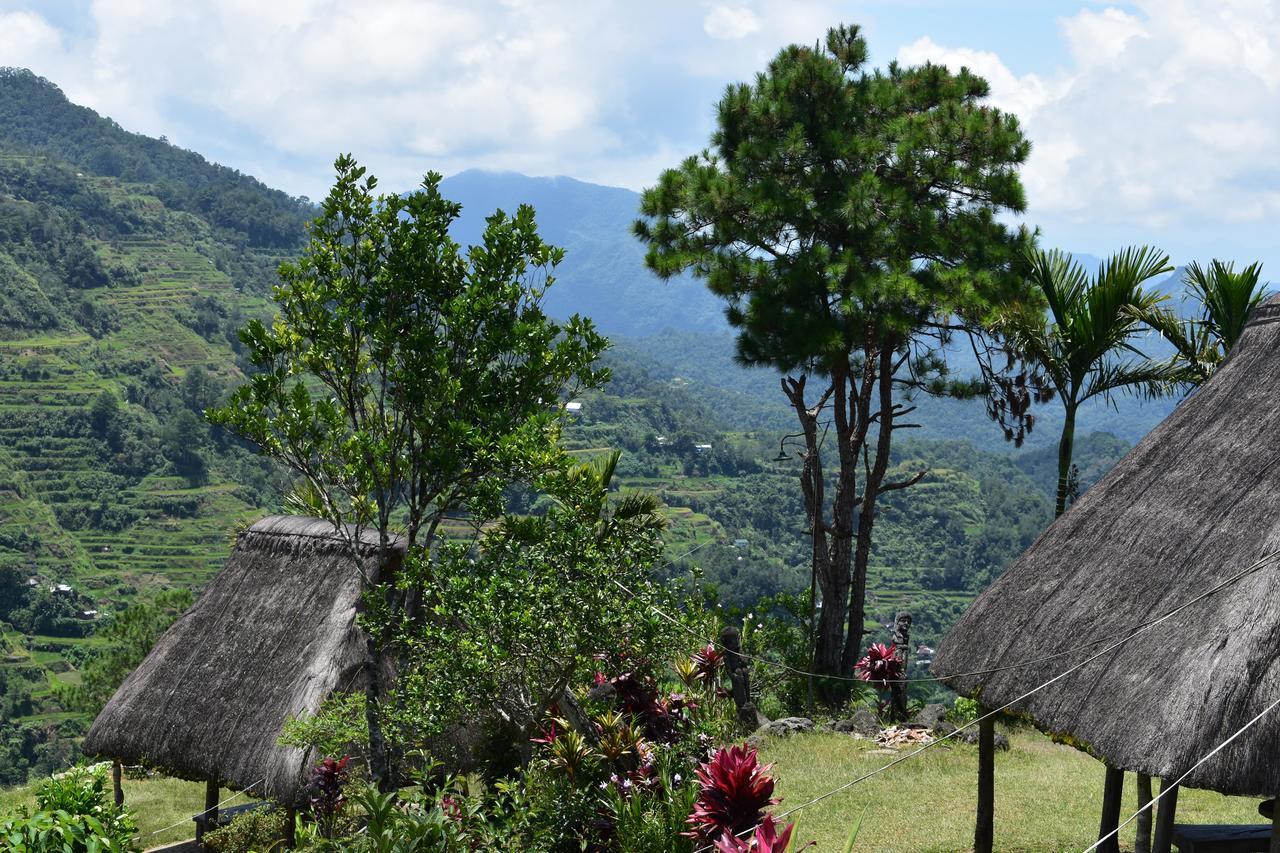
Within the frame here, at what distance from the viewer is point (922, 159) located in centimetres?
1540

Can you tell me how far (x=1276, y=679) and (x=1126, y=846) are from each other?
3.95m

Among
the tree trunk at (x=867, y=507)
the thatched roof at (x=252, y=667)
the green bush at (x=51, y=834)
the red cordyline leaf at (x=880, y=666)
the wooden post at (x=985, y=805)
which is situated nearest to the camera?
the green bush at (x=51, y=834)

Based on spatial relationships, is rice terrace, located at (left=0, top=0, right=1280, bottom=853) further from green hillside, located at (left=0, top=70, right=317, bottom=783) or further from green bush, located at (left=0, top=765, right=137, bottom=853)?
green hillside, located at (left=0, top=70, right=317, bottom=783)

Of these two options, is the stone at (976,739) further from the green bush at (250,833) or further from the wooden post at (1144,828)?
the green bush at (250,833)

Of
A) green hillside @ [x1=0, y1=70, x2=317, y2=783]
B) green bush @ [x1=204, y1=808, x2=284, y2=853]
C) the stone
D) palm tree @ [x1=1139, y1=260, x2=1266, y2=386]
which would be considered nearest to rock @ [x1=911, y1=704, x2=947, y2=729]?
the stone

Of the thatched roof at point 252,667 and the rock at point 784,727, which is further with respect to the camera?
the rock at point 784,727

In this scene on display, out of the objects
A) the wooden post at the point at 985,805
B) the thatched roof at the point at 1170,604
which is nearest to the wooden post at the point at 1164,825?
the thatched roof at the point at 1170,604

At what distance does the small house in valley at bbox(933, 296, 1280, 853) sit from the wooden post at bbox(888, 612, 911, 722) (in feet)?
18.8

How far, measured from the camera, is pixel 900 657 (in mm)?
14445

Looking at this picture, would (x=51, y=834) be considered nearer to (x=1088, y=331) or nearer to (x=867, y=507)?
(x=1088, y=331)

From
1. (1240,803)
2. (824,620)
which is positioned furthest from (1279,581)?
(824,620)

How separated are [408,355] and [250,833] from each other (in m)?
4.78

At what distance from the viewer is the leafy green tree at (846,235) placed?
1496 centimetres

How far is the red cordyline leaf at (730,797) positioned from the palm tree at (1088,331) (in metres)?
6.27
